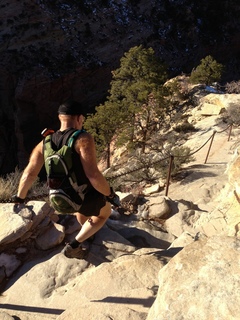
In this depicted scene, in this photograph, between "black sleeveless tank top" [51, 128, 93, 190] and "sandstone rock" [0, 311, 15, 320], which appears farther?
"sandstone rock" [0, 311, 15, 320]

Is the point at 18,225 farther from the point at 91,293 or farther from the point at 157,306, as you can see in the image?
the point at 157,306

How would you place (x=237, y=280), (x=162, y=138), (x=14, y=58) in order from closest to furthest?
(x=237, y=280), (x=162, y=138), (x=14, y=58)

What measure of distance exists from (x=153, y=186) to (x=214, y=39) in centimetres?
2567

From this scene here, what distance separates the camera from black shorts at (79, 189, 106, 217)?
3.22 metres

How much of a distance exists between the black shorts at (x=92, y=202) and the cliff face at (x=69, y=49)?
22.2 meters

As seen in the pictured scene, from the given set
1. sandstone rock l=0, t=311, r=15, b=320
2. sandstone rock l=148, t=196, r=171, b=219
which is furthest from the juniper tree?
sandstone rock l=0, t=311, r=15, b=320

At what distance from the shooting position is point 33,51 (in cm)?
2564

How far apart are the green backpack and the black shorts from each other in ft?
0.28

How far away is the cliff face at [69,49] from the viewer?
982 inches

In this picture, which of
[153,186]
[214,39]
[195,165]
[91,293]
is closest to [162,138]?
[195,165]

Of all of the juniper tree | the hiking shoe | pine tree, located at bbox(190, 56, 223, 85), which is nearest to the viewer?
the hiking shoe

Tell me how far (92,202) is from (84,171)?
39 centimetres

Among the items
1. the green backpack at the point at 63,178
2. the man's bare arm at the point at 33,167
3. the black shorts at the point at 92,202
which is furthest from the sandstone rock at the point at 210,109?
the green backpack at the point at 63,178

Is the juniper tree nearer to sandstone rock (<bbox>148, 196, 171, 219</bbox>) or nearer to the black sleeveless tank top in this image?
sandstone rock (<bbox>148, 196, 171, 219</bbox>)
